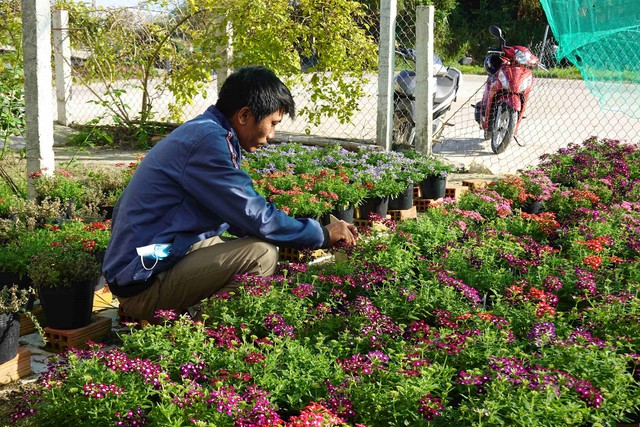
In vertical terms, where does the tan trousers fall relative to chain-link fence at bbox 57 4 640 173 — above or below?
below

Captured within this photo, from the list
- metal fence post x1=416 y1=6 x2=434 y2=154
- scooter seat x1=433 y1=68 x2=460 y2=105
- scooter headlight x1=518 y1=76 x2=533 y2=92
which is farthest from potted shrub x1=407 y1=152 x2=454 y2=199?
scooter headlight x1=518 y1=76 x2=533 y2=92

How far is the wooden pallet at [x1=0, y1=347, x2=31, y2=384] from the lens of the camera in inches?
131

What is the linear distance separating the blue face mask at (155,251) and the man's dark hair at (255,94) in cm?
71

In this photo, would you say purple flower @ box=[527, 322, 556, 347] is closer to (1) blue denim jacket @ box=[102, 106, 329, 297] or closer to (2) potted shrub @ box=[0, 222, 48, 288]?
(1) blue denim jacket @ box=[102, 106, 329, 297]

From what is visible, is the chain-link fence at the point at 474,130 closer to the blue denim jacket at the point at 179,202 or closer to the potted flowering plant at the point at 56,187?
the potted flowering plant at the point at 56,187

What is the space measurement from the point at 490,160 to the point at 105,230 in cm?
611

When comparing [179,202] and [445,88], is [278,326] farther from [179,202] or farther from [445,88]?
[445,88]

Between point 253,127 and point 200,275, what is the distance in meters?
0.76

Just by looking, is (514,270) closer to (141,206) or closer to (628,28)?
(141,206)

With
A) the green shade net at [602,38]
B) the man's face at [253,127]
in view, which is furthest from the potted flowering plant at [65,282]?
the green shade net at [602,38]

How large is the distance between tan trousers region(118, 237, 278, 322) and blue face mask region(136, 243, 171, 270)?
4.6 inches

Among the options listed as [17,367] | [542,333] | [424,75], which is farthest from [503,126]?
[17,367]

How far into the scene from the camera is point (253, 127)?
3.53m

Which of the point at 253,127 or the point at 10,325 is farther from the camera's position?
the point at 253,127
